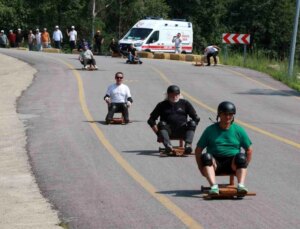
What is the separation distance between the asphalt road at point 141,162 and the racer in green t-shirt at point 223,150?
0.46 m

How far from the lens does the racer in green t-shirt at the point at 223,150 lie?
11.0 metres

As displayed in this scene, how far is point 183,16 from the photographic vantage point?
297 feet

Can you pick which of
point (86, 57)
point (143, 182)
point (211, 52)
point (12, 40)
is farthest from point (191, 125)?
point (12, 40)

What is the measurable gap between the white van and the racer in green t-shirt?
142ft

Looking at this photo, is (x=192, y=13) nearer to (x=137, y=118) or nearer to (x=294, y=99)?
(x=294, y=99)

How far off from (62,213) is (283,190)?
3.37 meters

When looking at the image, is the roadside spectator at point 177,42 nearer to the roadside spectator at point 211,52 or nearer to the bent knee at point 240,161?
the roadside spectator at point 211,52

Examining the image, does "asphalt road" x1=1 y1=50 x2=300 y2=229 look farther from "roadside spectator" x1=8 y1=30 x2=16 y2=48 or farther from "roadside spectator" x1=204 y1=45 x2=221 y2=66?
"roadside spectator" x1=8 y1=30 x2=16 y2=48

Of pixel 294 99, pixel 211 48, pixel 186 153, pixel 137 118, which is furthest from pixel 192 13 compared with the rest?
pixel 186 153

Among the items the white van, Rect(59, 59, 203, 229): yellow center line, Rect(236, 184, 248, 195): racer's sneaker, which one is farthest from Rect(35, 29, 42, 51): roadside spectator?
Rect(236, 184, 248, 195): racer's sneaker

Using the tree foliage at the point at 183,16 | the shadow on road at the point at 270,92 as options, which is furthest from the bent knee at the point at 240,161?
the tree foliage at the point at 183,16

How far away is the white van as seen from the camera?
182ft

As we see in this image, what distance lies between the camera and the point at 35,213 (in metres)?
10.6

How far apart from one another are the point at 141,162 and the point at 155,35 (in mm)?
41822
